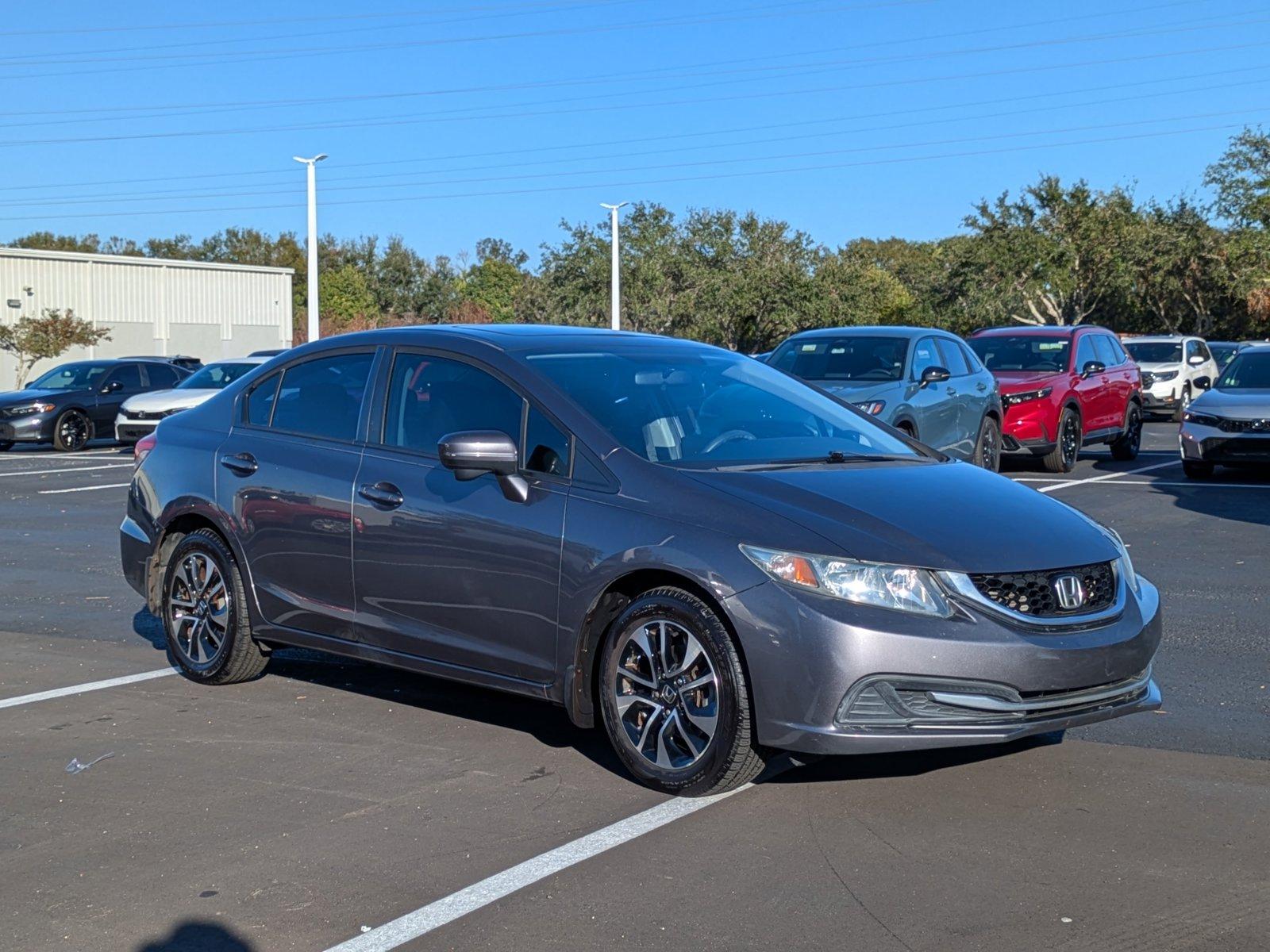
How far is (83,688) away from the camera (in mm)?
7527

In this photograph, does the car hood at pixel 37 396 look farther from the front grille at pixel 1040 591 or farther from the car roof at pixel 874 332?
the front grille at pixel 1040 591

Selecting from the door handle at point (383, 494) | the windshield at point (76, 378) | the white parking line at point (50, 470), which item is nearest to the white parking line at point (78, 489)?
the white parking line at point (50, 470)

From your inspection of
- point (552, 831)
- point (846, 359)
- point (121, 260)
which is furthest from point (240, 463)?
point (121, 260)

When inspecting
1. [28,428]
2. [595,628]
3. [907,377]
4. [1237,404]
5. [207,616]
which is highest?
[907,377]

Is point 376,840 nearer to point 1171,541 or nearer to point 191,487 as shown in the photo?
point 191,487

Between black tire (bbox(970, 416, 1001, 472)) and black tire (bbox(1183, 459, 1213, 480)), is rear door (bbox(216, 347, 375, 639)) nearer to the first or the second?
black tire (bbox(970, 416, 1001, 472))

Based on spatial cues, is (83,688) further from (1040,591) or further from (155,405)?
(155,405)

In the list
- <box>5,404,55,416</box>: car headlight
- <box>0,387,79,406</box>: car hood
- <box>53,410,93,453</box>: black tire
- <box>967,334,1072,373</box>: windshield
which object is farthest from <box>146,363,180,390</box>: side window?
<box>967,334,1072,373</box>: windshield

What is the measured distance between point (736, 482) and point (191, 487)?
3.05 m

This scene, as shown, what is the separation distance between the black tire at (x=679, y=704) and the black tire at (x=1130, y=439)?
642 inches

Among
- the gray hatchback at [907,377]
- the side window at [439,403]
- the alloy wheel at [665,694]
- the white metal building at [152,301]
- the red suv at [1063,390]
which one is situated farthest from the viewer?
the white metal building at [152,301]

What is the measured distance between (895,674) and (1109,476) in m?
14.2

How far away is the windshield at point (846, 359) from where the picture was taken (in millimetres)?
15719

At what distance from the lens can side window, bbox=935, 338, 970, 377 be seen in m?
16.4
